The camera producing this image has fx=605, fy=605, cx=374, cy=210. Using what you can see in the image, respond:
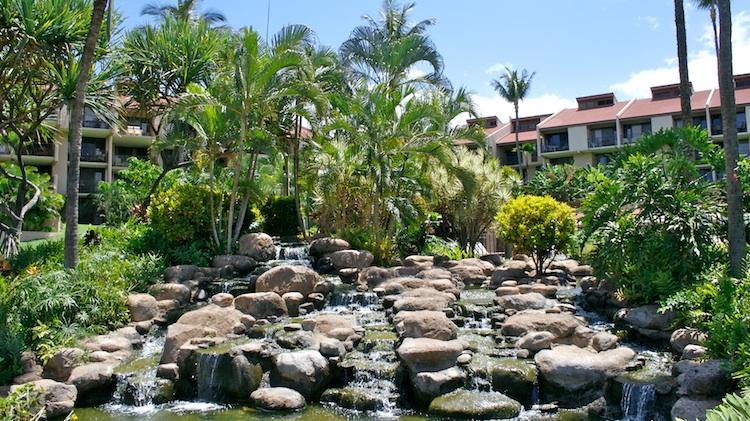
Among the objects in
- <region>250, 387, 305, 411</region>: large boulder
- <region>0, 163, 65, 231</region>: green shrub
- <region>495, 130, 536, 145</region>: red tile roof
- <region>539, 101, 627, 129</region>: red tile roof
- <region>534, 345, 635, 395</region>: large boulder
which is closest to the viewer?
<region>534, 345, 635, 395</region>: large boulder

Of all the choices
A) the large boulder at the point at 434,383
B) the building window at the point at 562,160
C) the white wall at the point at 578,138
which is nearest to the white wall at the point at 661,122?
the white wall at the point at 578,138

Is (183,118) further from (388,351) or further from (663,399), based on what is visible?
(663,399)

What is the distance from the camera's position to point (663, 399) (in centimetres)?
820

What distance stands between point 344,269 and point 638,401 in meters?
9.11

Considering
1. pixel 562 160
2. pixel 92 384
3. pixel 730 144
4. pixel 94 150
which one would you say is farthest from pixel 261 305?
pixel 562 160

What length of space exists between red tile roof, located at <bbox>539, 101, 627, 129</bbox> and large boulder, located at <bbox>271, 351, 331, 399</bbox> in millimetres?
40008

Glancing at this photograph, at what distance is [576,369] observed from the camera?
8773 mm

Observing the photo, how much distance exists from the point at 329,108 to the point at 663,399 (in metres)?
13.4

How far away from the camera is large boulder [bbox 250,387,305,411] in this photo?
8.86m

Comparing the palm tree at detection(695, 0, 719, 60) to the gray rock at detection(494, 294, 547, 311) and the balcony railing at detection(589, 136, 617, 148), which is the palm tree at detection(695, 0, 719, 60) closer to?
the gray rock at detection(494, 294, 547, 311)

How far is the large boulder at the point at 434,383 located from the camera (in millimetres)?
8805

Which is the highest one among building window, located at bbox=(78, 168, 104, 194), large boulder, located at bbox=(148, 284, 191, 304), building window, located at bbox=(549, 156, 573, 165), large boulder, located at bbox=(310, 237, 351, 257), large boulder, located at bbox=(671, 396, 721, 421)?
building window, located at bbox=(549, 156, 573, 165)

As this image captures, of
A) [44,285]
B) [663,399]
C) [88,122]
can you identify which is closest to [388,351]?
[663,399]

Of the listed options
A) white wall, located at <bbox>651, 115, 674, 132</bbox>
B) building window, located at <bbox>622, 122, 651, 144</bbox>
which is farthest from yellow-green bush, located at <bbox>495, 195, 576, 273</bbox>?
building window, located at <bbox>622, 122, 651, 144</bbox>
